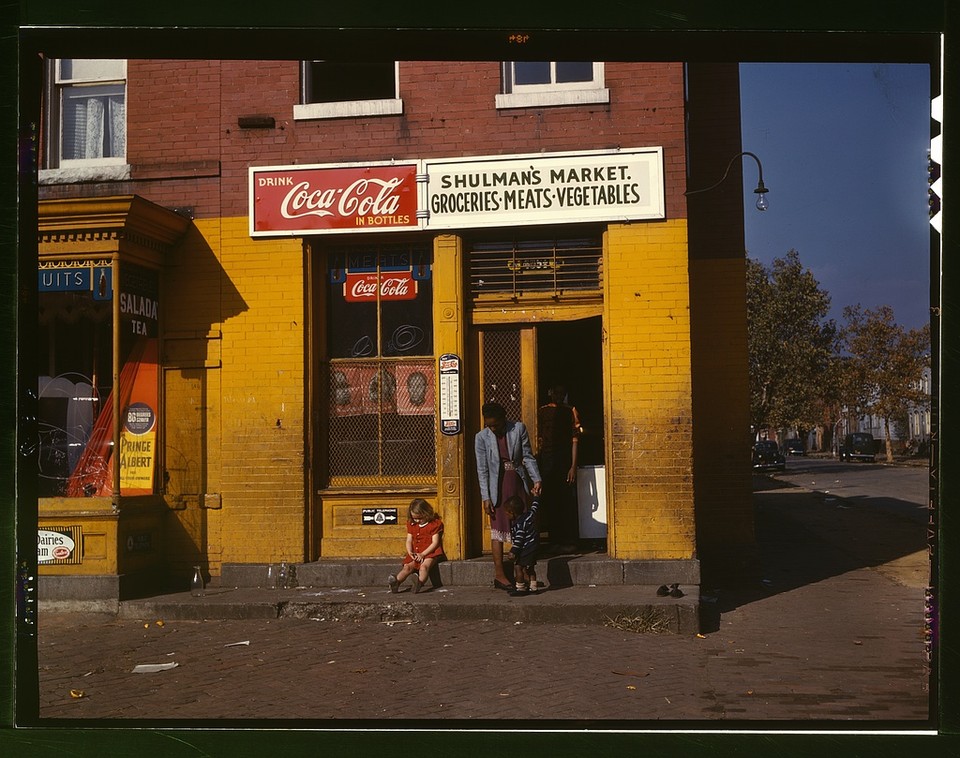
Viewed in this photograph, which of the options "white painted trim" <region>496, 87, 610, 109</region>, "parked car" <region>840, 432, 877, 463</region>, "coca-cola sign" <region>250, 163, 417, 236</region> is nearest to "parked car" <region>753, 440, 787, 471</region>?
"parked car" <region>840, 432, 877, 463</region>

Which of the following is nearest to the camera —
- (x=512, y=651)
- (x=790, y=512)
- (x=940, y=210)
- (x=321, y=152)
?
(x=940, y=210)

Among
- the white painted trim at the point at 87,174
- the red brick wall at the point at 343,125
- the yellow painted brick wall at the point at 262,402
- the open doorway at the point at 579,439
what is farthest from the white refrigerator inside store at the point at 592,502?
the white painted trim at the point at 87,174

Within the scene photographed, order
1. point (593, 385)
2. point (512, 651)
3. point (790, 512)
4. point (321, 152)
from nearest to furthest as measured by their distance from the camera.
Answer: point (512, 651) < point (321, 152) < point (593, 385) < point (790, 512)

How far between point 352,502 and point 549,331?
2698 millimetres

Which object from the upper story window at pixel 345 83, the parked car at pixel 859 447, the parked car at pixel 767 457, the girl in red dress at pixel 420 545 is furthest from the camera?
the parked car at pixel 767 457

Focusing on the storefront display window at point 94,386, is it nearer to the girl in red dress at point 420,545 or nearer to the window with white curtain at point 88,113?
the window with white curtain at point 88,113

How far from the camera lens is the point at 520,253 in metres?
10.0

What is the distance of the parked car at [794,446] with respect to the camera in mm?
55053

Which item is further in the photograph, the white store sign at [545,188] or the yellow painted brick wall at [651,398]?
the white store sign at [545,188]

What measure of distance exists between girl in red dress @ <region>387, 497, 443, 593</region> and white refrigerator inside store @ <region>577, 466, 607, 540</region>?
59.6 inches

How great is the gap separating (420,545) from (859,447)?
112 feet

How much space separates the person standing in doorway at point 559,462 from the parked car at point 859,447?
30428 mm

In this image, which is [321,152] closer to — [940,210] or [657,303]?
[657,303]

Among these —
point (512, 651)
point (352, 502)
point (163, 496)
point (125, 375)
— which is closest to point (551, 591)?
point (512, 651)
